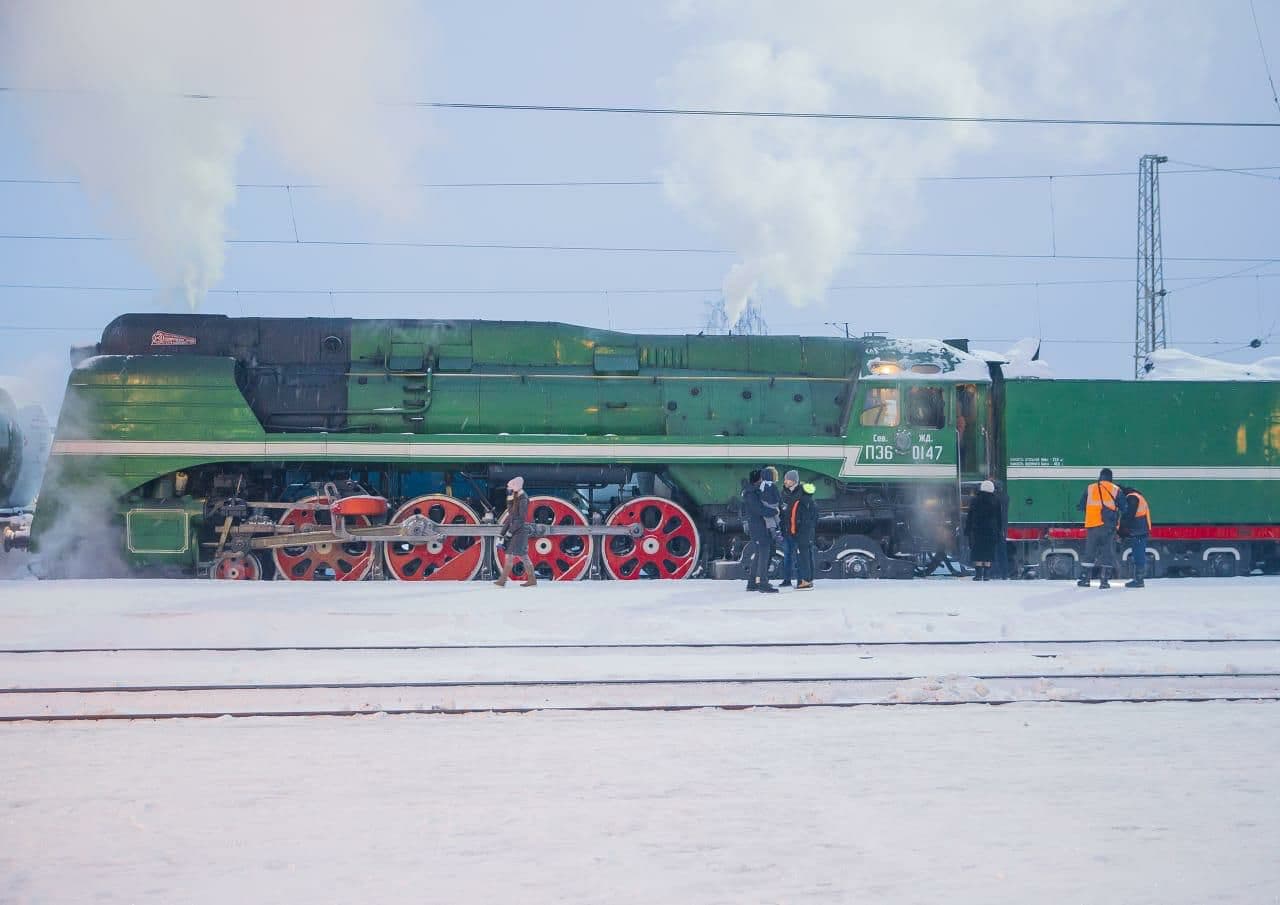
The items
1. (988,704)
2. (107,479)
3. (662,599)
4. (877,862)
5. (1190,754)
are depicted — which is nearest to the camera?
(877,862)

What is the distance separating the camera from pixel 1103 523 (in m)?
13.7

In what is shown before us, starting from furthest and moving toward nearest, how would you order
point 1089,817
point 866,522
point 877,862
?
1. point 866,522
2. point 1089,817
3. point 877,862

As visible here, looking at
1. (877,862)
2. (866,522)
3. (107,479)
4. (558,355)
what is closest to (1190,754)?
(877,862)

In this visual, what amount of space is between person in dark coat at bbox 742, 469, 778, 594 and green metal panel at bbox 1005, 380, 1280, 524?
4.01 metres

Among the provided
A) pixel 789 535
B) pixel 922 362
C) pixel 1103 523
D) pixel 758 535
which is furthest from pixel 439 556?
pixel 1103 523

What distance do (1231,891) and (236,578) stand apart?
12624 millimetres

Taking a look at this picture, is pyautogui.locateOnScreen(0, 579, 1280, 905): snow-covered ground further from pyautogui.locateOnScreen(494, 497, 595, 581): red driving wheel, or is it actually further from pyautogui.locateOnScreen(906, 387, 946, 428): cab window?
pyautogui.locateOnScreen(906, 387, 946, 428): cab window

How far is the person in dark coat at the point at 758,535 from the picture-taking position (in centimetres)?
1289

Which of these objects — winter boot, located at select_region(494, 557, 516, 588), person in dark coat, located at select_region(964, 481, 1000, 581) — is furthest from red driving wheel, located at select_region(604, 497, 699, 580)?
person in dark coat, located at select_region(964, 481, 1000, 581)

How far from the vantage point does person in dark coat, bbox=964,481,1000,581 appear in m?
14.7

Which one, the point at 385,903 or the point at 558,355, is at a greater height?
the point at 558,355

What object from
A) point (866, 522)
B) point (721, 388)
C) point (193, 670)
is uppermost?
point (721, 388)

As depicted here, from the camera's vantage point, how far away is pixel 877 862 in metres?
3.86

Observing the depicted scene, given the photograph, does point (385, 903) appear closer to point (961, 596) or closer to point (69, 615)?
point (69, 615)
